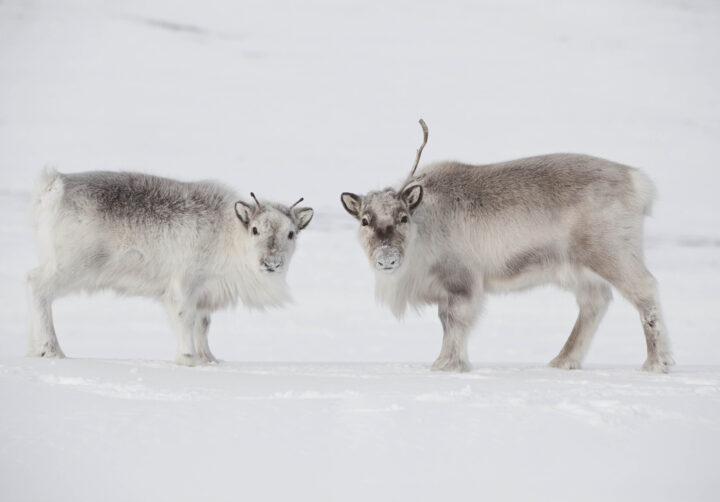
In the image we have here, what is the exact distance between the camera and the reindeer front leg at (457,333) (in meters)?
9.79

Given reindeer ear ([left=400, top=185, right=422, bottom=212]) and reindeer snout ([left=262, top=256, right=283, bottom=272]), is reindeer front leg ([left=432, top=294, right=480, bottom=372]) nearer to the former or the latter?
reindeer ear ([left=400, top=185, right=422, bottom=212])

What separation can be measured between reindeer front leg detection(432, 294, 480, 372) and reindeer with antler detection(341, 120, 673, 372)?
11 mm

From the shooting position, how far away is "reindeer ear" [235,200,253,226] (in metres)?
10.2

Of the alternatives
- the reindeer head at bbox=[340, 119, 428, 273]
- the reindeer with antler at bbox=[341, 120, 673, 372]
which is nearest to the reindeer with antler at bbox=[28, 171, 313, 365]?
the reindeer head at bbox=[340, 119, 428, 273]

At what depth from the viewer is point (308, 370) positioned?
988 centimetres

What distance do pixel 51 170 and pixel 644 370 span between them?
696 cm

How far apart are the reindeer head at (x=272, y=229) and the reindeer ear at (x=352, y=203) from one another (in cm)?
53

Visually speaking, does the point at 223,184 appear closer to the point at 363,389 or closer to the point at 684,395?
the point at 363,389

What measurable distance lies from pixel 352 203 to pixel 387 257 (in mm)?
957

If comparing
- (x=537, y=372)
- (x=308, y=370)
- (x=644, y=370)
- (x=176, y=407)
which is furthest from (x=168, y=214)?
(x=644, y=370)

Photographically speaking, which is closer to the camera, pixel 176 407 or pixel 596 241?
pixel 176 407

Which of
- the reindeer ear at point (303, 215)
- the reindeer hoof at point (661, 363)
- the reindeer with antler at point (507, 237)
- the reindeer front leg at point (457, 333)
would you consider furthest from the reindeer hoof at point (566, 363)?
the reindeer ear at point (303, 215)

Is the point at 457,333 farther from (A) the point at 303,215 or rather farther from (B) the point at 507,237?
(A) the point at 303,215

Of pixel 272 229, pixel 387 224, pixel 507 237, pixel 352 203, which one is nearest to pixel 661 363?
pixel 507 237
